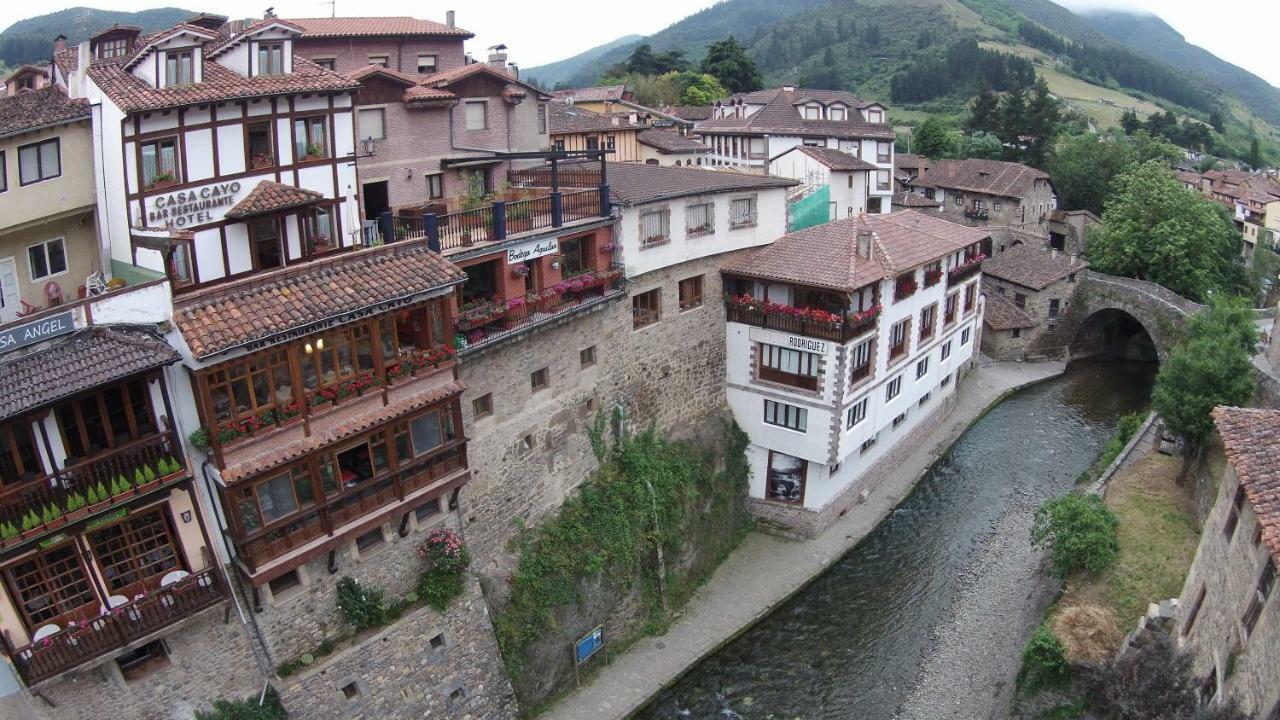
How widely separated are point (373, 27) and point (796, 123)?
1494 inches

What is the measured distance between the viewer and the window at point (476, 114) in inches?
1183

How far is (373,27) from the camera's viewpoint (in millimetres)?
31422

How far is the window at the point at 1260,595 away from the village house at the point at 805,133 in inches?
1611

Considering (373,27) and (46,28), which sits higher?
(46,28)

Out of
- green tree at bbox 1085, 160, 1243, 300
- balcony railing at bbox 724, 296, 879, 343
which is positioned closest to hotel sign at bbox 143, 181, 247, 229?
balcony railing at bbox 724, 296, 879, 343

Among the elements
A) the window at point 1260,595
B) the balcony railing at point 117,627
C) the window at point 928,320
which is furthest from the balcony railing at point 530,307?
the window at point 1260,595

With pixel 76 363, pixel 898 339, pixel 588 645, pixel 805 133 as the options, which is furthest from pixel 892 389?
pixel 76 363

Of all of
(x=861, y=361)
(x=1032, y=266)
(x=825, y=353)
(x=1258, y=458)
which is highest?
(x=1258, y=458)

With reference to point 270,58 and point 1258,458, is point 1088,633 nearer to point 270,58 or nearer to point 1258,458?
point 1258,458

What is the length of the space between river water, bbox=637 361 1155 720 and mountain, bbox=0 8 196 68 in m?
66.2

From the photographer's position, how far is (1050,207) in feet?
246

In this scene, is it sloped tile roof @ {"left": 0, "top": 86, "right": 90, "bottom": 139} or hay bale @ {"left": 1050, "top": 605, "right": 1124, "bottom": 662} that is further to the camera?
hay bale @ {"left": 1050, "top": 605, "right": 1124, "bottom": 662}

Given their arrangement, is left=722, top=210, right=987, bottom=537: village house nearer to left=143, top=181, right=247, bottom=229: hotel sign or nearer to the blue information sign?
the blue information sign

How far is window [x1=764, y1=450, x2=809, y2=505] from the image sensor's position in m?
35.3
